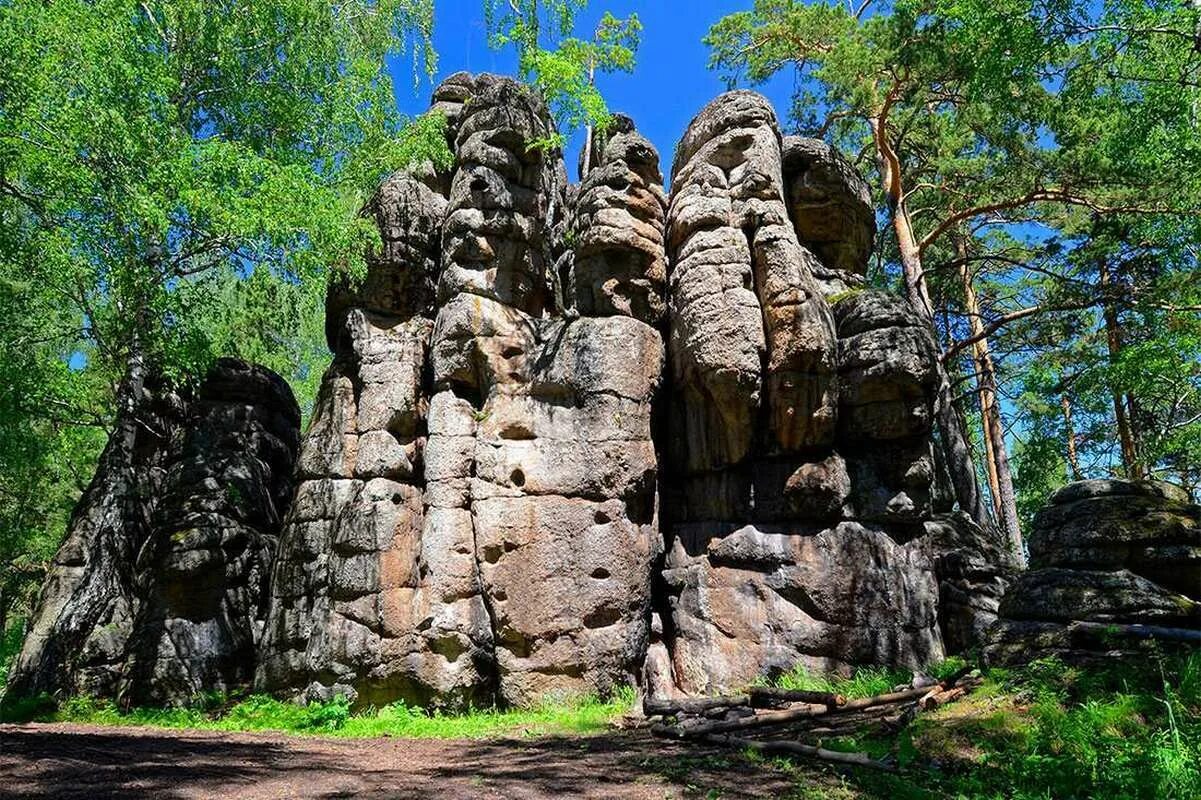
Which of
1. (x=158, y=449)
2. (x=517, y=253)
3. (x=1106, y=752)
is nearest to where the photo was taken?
(x=1106, y=752)

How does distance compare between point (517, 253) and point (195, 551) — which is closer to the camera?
point (195, 551)

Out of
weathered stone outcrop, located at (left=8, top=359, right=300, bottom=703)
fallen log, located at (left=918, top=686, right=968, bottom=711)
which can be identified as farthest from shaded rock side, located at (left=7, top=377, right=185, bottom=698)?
fallen log, located at (left=918, top=686, right=968, bottom=711)

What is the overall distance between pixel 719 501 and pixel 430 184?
28.2ft

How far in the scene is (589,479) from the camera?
12.3 metres

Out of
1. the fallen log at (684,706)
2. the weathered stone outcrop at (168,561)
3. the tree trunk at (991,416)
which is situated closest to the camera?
the fallen log at (684,706)

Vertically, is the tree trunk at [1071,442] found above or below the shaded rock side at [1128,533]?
above

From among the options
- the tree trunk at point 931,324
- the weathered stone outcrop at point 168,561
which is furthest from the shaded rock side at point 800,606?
the weathered stone outcrop at point 168,561

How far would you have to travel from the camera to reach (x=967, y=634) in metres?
12.1

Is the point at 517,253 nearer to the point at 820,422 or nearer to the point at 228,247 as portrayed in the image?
the point at 228,247

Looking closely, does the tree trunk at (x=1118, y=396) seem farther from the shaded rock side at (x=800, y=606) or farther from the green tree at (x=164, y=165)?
the green tree at (x=164, y=165)

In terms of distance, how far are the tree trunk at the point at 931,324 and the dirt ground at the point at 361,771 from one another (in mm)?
10152

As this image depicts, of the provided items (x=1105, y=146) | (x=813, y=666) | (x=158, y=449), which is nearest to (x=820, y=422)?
(x=813, y=666)

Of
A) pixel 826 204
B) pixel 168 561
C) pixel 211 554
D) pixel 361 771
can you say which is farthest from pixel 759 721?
pixel 826 204

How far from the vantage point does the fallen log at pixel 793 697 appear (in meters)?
8.34
